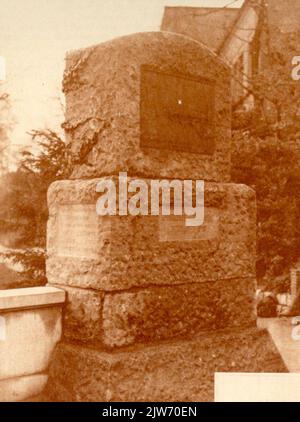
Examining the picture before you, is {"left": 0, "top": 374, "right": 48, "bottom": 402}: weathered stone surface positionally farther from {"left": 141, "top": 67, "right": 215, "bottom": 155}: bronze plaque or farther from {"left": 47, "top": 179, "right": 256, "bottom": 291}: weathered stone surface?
{"left": 141, "top": 67, "right": 215, "bottom": 155}: bronze plaque

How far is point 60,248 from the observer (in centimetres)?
368

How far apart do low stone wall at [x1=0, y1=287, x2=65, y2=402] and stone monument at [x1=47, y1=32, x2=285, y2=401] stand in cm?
8

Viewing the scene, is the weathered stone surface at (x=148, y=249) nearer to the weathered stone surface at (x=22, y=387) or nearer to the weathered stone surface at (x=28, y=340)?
the weathered stone surface at (x=28, y=340)

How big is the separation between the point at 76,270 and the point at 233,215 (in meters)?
1.15

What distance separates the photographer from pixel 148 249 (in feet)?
11.4

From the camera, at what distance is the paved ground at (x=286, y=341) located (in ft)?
16.5

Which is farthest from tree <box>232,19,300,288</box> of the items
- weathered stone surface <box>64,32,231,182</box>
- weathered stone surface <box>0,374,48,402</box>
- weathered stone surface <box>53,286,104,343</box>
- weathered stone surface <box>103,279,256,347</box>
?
weathered stone surface <box>0,374,48,402</box>

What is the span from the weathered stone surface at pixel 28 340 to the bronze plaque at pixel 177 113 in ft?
4.07

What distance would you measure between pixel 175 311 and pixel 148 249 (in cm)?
45

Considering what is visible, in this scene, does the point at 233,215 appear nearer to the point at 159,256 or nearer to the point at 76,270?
the point at 159,256

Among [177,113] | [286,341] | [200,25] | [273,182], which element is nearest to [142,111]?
[177,113]

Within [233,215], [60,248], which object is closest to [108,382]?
[60,248]

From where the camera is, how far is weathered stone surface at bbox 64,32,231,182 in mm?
3438

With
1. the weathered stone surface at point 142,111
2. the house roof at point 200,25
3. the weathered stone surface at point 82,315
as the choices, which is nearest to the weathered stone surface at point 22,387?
the weathered stone surface at point 82,315
